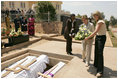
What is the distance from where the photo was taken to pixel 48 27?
1639cm

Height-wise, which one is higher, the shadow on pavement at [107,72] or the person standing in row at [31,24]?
the person standing in row at [31,24]

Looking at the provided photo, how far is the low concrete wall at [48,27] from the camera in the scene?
15.9 m

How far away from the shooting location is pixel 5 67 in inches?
225

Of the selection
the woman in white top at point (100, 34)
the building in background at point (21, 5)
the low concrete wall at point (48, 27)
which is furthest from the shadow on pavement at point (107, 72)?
the building in background at point (21, 5)

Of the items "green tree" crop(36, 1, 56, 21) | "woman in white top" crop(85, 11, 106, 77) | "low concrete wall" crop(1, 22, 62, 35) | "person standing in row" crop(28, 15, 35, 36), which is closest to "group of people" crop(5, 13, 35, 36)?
"person standing in row" crop(28, 15, 35, 36)

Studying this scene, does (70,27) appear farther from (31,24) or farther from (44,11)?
(44,11)

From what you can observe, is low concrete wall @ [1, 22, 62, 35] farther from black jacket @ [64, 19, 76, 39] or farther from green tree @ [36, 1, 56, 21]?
black jacket @ [64, 19, 76, 39]

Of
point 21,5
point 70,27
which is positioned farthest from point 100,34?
point 21,5

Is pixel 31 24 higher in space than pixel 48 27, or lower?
higher

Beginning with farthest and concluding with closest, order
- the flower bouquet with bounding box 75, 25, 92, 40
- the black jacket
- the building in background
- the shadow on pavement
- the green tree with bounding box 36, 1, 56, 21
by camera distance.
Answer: the building in background
the green tree with bounding box 36, 1, 56, 21
the black jacket
the flower bouquet with bounding box 75, 25, 92, 40
the shadow on pavement

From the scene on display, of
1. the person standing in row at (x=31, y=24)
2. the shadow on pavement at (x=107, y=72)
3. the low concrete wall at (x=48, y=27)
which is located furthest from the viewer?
the low concrete wall at (x=48, y=27)

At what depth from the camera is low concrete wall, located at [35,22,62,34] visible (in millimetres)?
15914

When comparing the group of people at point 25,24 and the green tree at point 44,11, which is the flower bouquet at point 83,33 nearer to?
the group of people at point 25,24

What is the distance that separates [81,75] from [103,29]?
5.04ft
